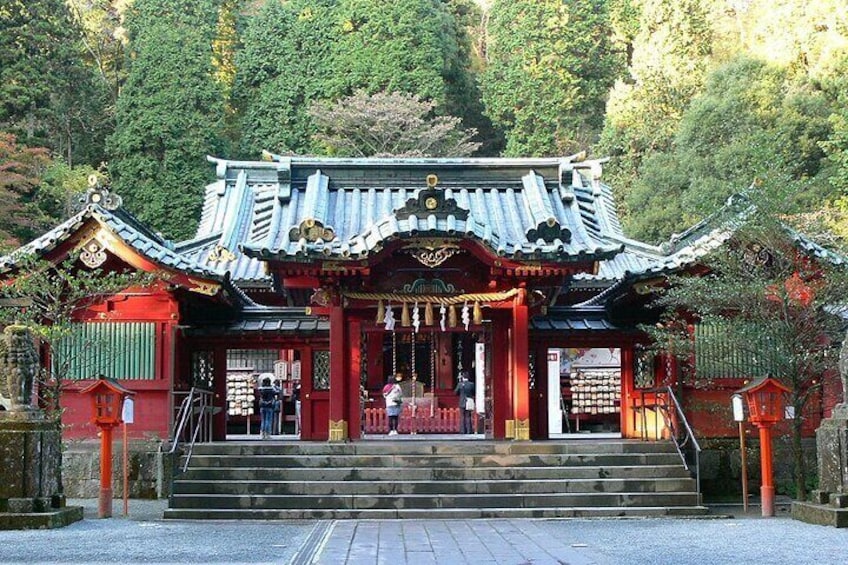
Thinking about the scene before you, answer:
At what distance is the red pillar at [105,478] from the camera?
14891mm

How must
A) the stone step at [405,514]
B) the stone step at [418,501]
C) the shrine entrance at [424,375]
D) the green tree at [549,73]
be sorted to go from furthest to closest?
the green tree at [549,73], the shrine entrance at [424,375], the stone step at [418,501], the stone step at [405,514]

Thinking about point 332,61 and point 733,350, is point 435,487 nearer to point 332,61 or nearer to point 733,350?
point 733,350

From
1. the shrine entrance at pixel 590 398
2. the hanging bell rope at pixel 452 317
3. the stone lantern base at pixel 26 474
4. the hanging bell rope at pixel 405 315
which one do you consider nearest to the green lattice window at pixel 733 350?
the hanging bell rope at pixel 452 317

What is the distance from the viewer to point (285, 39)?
50719 millimetres

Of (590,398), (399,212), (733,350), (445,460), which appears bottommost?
(445,460)

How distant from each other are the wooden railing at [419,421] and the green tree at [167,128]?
23.3 metres

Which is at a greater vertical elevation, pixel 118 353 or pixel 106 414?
pixel 118 353

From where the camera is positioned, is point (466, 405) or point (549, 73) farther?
point (549, 73)

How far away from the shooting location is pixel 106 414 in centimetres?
1506

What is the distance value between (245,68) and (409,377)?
2840 centimetres

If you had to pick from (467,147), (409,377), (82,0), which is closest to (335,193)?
(409,377)

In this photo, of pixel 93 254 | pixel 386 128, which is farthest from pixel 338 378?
pixel 386 128

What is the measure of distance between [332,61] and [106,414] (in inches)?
1410

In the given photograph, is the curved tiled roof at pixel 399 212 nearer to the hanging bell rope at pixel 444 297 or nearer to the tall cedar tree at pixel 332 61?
the hanging bell rope at pixel 444 297
